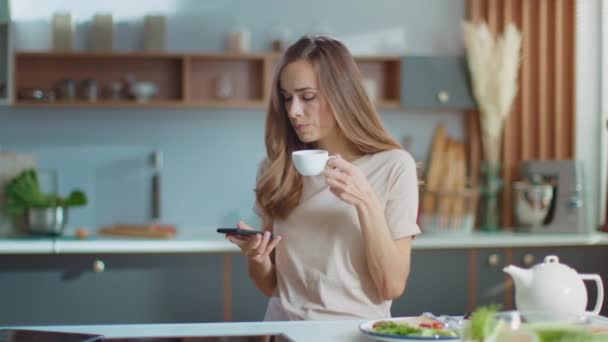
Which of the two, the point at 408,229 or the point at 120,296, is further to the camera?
the point at 120,296

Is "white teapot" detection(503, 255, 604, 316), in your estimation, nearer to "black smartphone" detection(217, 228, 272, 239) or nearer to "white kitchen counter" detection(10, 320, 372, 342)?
"white kitchen counter" detection(10, 320, 372, 342)

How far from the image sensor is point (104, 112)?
14.6 ft

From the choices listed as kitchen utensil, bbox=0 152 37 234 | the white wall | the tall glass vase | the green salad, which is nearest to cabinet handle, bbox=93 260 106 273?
kitchen utensil, bbox=0 152 37 234

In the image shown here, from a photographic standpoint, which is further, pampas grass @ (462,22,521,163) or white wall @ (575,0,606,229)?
white wall @ (575,0,606,229)

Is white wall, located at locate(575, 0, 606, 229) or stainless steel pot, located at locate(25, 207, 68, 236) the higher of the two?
white wall, located at locate(575, 0, 606, 229)

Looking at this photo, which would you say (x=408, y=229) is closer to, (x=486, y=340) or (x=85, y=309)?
(x=486, y=340)

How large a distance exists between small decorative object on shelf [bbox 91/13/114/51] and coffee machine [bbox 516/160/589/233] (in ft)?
7.35

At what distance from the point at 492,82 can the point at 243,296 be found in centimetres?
167

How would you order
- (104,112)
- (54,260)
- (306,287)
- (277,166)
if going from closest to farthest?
(306,287) → (277,166) → (54,260) → (104,112)

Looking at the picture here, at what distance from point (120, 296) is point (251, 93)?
126 centimetres

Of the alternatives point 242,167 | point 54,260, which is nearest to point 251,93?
point 242,167

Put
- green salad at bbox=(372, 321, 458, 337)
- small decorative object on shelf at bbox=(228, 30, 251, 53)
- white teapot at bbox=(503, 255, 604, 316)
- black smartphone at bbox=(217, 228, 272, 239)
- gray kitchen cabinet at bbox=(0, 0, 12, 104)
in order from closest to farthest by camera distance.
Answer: green salad at bbox=(372, 321, 458, 337)
white teapot at bbox=(503, 255, 604, 316)
black smartphone at bbox=(217, 228, 272, 239)
gray kitchen cabinet at bbox=(0, 0, 12, 104)
small decorative object on shelf at bbox=(228, 30, 251, 53)

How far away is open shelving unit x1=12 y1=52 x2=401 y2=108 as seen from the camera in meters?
4.28

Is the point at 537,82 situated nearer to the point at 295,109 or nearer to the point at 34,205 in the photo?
the point at 34,205
